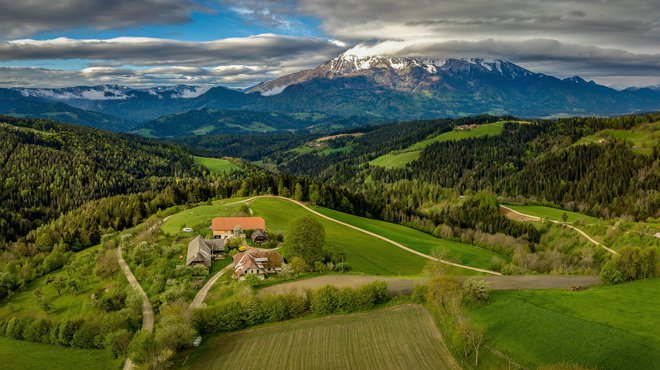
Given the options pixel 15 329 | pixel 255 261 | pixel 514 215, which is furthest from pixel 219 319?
pixel 514 215

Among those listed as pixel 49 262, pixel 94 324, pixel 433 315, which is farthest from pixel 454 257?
pixel 49 262

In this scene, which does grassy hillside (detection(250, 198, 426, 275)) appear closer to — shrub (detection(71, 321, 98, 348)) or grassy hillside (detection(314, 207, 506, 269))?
grassy hillside (detection(314, 207, 506, 269))

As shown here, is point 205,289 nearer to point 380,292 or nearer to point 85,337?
point 85,337

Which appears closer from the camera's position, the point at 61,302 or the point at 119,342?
the point at 119,342

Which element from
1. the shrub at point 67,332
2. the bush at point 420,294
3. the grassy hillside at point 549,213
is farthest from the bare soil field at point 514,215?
the shrub at point 67,332

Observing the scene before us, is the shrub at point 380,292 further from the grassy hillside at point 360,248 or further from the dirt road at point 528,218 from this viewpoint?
the dirt road at point 528,218

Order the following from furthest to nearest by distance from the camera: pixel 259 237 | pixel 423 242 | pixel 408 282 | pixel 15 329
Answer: pixel 423 242, pixel 259 237, pixel 408 282, pixel 15 329

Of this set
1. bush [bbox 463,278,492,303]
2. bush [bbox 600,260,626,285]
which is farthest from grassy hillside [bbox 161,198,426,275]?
bush [bbox 600,260,626,285]
